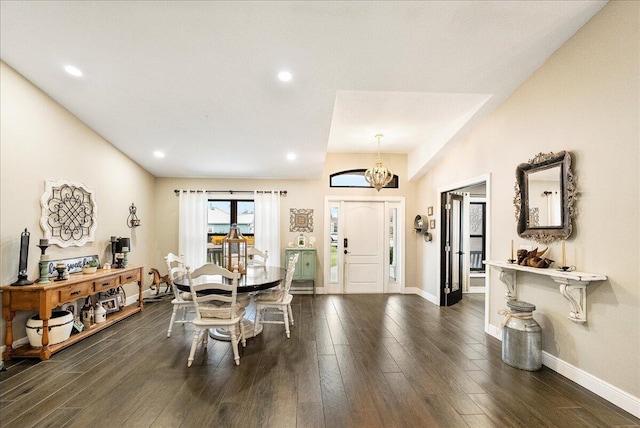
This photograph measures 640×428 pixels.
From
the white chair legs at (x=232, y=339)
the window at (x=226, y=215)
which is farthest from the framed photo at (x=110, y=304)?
the window at (x=226, y=215)

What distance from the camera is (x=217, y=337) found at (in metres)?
3.71

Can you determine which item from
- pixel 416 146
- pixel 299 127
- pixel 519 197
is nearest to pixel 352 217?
pixel 416 146

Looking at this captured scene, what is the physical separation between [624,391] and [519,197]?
191 cm

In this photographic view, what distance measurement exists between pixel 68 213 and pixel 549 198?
545 centimetres

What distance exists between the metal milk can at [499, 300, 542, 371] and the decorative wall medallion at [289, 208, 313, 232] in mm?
4043

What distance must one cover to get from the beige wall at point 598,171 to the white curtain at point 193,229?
17.7 ft

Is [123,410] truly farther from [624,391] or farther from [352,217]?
[352,217]

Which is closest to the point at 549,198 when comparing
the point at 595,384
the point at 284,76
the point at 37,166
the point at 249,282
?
the point at 595,384

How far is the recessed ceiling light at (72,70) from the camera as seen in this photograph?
3115 millimetres

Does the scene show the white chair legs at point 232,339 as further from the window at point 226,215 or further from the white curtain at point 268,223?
the window at point 226,215

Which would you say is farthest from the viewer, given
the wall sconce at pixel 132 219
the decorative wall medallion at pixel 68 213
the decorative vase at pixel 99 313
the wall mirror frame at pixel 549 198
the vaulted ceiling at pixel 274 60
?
the wall sconce at pixel 132 219

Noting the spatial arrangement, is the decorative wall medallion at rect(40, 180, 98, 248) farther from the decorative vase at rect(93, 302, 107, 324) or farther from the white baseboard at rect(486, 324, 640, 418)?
the white baseboard at rect(486, 324, 640, 418)

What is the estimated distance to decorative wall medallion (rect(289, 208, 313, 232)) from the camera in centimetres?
654

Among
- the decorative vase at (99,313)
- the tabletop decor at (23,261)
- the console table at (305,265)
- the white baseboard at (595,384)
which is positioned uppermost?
the tabletop decor at (23,261)
